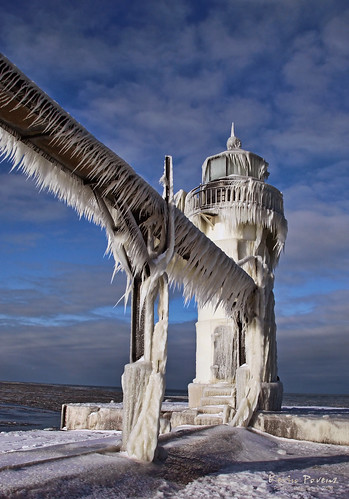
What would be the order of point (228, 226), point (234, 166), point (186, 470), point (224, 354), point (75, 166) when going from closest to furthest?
point (186, 470) < point (75, 166) < point (224, 354) < point (228, 226) < point (234, 166)

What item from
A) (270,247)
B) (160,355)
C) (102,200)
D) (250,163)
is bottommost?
(160,355)

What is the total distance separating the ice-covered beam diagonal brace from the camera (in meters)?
4.02

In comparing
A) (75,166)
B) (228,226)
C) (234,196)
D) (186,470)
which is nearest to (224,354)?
(228,226)

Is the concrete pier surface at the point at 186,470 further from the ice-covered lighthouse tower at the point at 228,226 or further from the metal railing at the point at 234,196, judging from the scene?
the metal railing at the point at 234,196

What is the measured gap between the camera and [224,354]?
12562 mm

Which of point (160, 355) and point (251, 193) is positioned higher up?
point (251, 193)

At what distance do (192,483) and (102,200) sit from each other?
3.00 metres

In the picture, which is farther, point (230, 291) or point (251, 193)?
point (251, 193)

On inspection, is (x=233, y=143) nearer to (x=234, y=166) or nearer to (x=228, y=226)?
(x=234, y=166)

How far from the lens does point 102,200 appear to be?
5.23 m

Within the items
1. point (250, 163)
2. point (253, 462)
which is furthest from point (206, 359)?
point (253, 462)

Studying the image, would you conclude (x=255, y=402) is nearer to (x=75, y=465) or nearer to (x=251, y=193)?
(x=75, y=465)

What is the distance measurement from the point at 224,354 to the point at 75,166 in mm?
8810

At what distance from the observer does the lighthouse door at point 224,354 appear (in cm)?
1250
